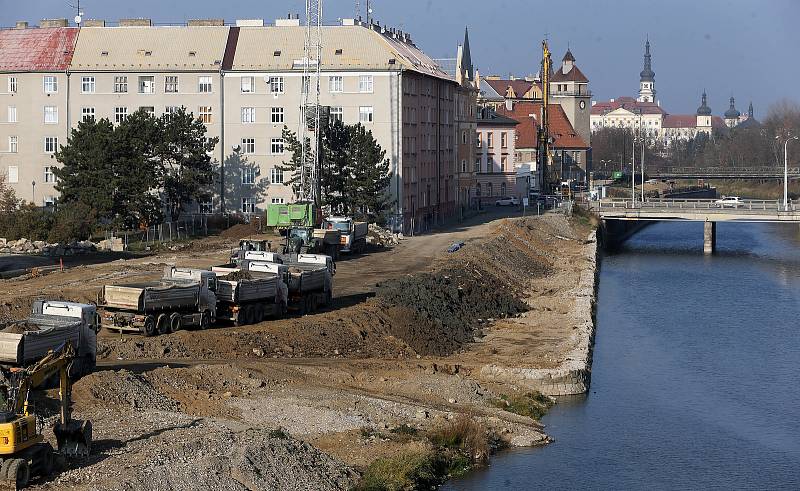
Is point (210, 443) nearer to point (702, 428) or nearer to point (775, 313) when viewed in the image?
point (702, 428)

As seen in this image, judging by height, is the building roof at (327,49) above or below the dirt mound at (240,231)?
above

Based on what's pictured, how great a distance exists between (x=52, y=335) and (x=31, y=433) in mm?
7019

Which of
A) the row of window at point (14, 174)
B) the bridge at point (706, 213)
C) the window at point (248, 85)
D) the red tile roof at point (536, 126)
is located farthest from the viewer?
the red tile roof at point (536, 126)

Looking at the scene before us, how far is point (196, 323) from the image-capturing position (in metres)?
41.2

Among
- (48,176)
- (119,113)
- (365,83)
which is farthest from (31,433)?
(48,176)

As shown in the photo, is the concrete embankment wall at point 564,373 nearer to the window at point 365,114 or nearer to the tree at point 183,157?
the tree at point 183,157

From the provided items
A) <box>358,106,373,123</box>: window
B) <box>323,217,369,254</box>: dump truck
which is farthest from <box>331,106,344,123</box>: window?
<box>323,217,369,254</box>: dump truck

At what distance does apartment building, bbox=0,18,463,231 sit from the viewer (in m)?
83.6

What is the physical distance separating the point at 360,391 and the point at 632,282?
1790 inches

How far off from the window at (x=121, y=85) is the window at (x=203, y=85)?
4.87 m

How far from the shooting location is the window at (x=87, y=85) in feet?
280

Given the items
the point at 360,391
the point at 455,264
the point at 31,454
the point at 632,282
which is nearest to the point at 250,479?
the point at 31,454

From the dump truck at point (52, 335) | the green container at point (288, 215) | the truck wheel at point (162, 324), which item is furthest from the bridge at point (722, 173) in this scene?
the dump truck at point (52, 335)

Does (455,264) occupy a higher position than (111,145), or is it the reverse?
(111,145)
